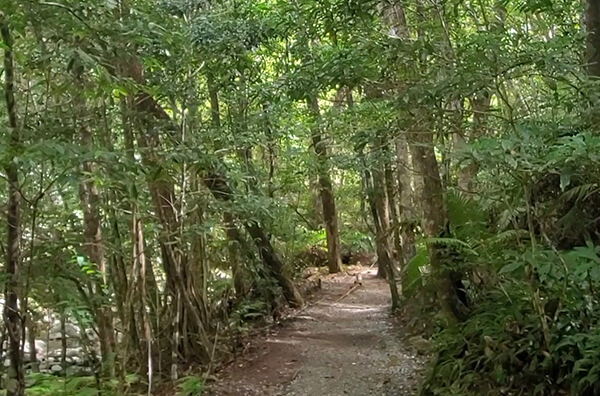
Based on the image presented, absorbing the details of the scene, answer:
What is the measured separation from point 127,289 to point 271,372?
218 cm

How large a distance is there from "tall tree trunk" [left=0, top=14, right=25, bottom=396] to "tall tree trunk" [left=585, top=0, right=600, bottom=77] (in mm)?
3704

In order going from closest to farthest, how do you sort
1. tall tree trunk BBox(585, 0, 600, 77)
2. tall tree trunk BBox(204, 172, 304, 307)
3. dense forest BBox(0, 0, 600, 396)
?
dense forest BBox(0, 0, 600, 396), tall tree trunk BBox(585, 0, 600, 77), tall tree trunk BBox(204, 172, 304, 307)

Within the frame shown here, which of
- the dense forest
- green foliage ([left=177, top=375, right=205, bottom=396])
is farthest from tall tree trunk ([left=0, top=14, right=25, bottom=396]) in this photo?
green foliage ([left=177, top=375, right=205, bottom=396])

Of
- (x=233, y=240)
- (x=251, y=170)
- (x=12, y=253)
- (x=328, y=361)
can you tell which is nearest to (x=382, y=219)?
(x=251, y=170)

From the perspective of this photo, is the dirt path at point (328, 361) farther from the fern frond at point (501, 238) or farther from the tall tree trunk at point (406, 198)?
the fern frond at point (501, 238)

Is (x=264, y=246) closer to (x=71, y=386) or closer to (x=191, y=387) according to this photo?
(x=191, y=387)

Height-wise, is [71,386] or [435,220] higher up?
[435,220]

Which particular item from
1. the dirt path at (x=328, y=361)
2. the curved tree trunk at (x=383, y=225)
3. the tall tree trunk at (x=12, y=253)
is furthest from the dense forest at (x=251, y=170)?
the curved tree trunk at (x=383, y=225)

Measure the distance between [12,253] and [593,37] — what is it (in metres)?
4.06

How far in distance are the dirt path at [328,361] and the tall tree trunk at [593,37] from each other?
3169 mm

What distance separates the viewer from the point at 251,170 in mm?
9812

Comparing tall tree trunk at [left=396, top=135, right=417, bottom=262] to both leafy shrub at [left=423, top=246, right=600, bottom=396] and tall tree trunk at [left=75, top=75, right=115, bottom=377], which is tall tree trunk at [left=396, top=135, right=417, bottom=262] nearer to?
leafy shrub at [left=423, top=246, right=600, bottom=396]

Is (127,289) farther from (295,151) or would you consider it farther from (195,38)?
(295,151)

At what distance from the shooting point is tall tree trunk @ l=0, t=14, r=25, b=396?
3611mm
